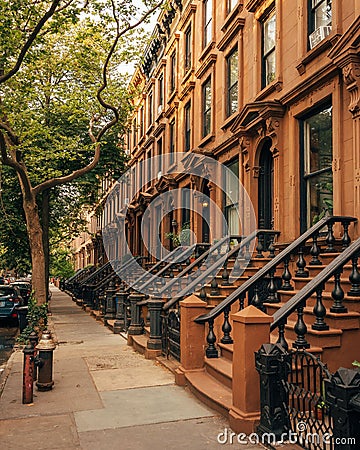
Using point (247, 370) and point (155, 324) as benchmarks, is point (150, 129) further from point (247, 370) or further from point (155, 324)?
point (247, 370)

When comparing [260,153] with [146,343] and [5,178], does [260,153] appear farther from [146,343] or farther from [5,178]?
[5,178]

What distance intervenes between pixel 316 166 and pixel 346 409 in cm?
694

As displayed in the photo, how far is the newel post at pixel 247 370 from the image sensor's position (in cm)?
558

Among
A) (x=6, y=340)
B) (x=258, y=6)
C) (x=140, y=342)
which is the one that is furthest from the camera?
(x=6, y=340)

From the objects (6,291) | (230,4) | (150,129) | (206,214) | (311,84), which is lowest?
(6,291)

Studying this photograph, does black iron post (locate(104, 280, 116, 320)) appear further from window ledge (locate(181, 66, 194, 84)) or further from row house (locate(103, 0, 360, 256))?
window ledge (locate(181, 66, 194, 84))

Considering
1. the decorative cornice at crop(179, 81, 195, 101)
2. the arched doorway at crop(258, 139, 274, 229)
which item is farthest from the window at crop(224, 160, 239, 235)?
the decorative cornice at crop(179, 81, 195, 101)

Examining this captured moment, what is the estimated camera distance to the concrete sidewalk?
5570mm

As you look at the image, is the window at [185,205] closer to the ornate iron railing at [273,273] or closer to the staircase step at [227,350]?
the ornate iron railing at [273,273]

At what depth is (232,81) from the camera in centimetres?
1466

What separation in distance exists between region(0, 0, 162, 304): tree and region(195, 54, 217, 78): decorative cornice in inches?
99.5

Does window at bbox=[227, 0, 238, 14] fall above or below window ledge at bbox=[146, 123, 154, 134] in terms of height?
above

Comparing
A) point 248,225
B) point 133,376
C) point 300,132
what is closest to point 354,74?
point 300,132

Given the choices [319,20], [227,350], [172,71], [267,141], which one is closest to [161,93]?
[172,71]
